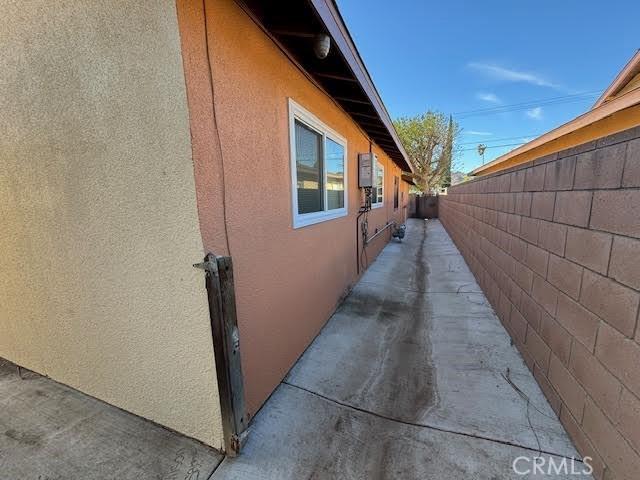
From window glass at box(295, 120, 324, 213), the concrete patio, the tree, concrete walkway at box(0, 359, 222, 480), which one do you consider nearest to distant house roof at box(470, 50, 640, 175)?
the concrete patio

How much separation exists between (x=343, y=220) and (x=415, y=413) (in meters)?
2.42

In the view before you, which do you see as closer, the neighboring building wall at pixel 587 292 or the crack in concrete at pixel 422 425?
the neighboring building wall at pixel 587 292

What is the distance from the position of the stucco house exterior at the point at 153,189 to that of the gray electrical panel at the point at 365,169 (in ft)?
6.71

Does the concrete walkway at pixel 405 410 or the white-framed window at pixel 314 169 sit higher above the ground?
the white-framed window at pixel 314 169

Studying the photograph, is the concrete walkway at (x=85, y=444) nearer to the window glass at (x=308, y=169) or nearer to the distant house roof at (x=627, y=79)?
the window glass at (x=308, y=169)

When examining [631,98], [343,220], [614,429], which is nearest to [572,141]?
[631,98]

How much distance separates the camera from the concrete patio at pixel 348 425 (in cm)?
148

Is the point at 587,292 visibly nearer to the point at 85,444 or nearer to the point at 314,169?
the point at 314,169

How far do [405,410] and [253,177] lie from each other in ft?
6.32

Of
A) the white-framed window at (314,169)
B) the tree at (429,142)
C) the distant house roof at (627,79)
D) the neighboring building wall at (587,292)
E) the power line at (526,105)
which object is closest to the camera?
the neighboring building wall at (587,292)

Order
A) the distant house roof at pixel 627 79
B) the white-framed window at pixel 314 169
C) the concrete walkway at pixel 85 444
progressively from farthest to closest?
the distant house roof at pixel 627 79 < the white-framed window at pixel 314 169 < the concrete walkway at pixel 85 444

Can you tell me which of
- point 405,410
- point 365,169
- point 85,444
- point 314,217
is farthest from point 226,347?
point 365,169

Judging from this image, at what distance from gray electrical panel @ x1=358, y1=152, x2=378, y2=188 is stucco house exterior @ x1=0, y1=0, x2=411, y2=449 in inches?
80.5

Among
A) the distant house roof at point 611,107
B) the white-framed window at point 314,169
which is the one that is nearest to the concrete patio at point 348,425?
the white-framed window at point 314,169
